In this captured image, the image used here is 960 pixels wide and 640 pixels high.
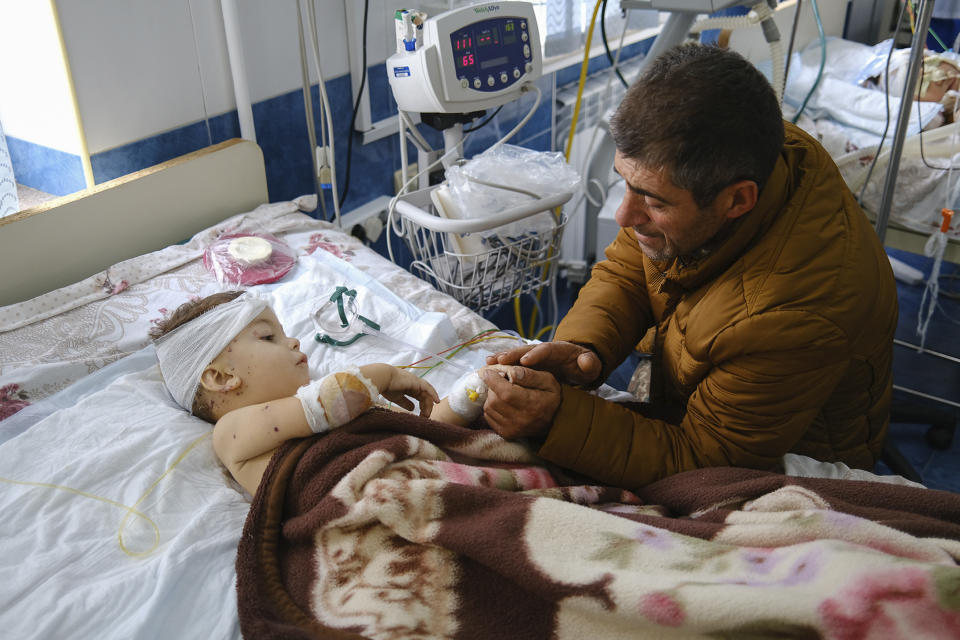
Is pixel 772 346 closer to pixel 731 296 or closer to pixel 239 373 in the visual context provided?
pixel 731 296

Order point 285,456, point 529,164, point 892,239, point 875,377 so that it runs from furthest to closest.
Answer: point 892,239
point 529,164
point 875,377
point 285,456

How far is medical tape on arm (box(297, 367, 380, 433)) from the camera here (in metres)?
1.24

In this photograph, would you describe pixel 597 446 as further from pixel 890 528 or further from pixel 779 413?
pixel 890 528

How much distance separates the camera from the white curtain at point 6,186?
179 cm

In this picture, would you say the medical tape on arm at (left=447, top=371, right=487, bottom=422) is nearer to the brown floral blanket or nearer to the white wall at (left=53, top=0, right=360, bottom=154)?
the brown floral blanket

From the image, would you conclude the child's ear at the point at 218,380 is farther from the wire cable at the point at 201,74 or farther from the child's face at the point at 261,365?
the wire cable at the point at 201,74

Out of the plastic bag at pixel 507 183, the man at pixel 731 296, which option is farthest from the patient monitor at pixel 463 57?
the man at pixel 731 296

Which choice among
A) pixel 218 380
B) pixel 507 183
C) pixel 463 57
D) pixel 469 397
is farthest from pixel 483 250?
pixel 218 380

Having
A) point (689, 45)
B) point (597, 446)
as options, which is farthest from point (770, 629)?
point (689, 45)

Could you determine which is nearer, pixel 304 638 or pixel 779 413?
pixel 304 638

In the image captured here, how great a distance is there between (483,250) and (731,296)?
0.79 meters

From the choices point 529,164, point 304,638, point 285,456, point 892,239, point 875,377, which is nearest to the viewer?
point 304,638

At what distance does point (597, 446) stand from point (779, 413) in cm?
31

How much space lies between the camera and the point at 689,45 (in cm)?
126
